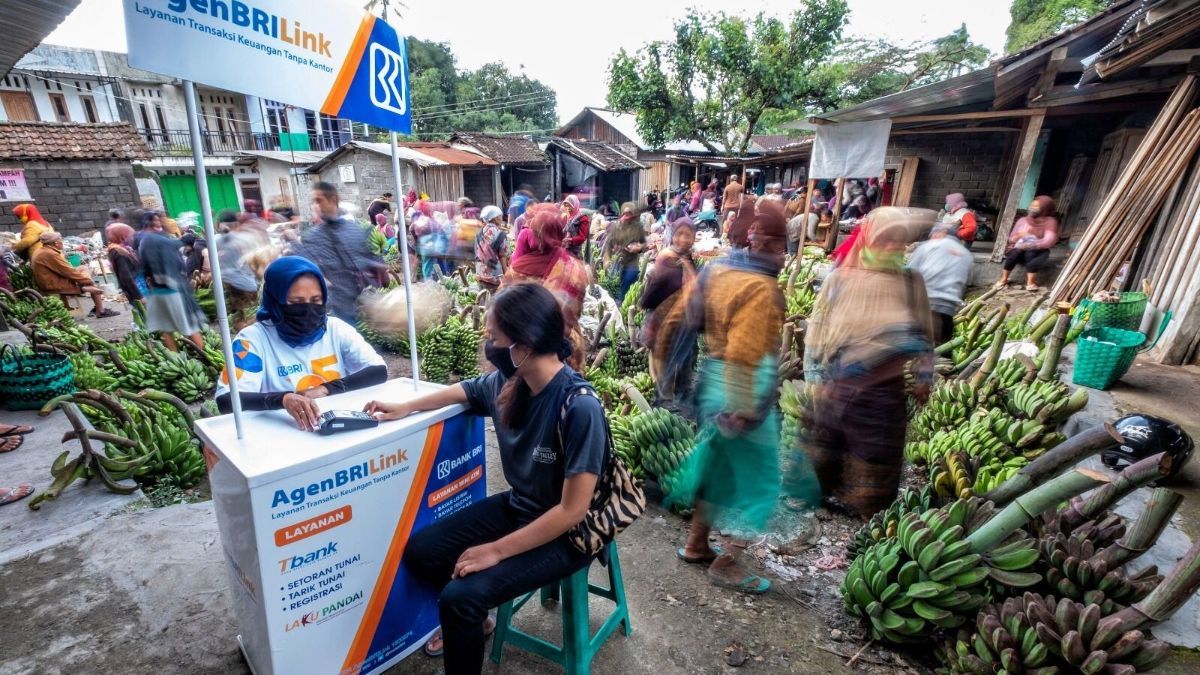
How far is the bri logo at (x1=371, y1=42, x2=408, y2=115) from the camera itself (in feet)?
6.90

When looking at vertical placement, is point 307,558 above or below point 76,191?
below

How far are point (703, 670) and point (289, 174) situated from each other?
2368cm

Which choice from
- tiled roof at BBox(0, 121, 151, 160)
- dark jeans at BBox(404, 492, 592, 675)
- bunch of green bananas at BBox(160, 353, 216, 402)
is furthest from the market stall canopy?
dark jeans at BBox(404, 492, 592, 675)

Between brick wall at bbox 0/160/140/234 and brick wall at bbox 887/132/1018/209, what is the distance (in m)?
17.7

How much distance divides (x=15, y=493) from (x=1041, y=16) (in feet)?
118

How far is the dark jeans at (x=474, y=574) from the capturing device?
6.08ft

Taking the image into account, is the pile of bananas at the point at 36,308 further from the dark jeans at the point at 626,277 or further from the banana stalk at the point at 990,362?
the banana stalk at the point at 990,362

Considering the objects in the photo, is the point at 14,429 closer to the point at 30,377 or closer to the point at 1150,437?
the point at 30,377

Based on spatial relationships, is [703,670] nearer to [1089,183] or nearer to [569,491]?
[569,491]

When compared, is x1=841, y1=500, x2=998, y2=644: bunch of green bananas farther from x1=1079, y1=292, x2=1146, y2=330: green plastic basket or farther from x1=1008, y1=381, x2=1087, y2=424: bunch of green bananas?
x1=1079, y1=292, x2=1146, y2=330: green plastic basket

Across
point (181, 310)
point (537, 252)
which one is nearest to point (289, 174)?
point (181, 310)

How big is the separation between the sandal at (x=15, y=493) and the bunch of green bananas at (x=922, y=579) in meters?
→ 5.08

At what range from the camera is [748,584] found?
2963mm

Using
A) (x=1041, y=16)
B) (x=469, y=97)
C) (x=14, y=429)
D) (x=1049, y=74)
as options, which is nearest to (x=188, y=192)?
(x=469, y=97)
